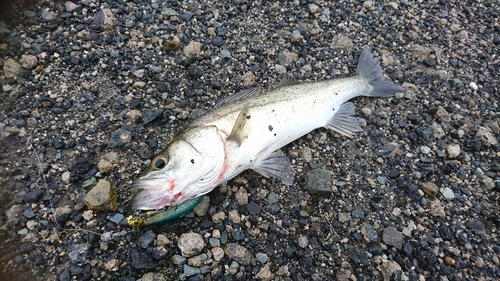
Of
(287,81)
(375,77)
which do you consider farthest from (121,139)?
(375,77)

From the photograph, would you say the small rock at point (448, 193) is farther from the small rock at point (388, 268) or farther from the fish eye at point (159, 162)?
the fish eye at point (159, 162)

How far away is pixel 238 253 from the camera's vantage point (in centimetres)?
338

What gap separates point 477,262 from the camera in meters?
3.59

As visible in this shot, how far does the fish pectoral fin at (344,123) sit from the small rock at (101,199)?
9.09 ft

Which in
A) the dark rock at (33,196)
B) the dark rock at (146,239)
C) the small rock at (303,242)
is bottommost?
the small rock at (303,242)

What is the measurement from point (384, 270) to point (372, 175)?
1.15 m

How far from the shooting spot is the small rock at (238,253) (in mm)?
3354

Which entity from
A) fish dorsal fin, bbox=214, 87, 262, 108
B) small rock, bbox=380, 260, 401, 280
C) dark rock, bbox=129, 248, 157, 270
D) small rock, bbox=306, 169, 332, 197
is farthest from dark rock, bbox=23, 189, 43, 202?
small rock, bbox=380, 260, 401, 280

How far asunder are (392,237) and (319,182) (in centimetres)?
99

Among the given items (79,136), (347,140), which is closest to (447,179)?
(347,140)

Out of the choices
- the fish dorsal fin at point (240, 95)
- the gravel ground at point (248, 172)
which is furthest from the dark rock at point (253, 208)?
the fish dorsal fin at point (240, 95)

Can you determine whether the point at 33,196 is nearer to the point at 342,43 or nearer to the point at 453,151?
the point at 342,43

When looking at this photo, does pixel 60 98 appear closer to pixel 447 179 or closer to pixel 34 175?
pixel 34 175

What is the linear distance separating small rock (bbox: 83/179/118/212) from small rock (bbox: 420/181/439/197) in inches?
142
